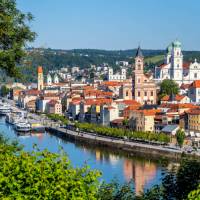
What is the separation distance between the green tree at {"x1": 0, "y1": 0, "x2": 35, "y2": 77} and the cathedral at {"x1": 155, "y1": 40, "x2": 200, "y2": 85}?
27726 millimetres

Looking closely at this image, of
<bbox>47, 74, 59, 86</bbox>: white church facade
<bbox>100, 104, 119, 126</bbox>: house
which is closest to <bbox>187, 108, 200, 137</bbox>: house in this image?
<bbox>100, 104, 119, 126</bbox>: house

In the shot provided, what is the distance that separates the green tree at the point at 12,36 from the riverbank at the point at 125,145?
420 inches

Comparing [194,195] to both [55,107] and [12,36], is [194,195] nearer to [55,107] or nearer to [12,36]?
[12,36]

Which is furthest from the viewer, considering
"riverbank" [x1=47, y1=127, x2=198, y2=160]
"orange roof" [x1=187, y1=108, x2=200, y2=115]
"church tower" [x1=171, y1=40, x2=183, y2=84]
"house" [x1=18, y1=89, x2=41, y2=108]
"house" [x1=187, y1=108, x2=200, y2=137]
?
"house" [x1=18, y1=89, x2=41, y2=108]

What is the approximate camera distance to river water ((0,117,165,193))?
11523 mm

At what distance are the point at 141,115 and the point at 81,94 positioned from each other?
468 inches

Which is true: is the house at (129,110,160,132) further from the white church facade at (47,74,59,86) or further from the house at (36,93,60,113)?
the white church facade at (47,74,59,86)

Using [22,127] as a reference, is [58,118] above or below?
above

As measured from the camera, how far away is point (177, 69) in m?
31.8

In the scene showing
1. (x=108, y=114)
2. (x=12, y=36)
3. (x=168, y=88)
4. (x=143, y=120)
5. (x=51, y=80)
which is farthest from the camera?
(x=51, y=80)

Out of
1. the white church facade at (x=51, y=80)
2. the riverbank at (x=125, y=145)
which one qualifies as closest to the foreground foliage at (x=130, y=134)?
the riverbank at (x=125, y=145)

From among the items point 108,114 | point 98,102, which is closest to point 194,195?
point 108,114

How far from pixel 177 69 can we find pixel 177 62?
0.46 m

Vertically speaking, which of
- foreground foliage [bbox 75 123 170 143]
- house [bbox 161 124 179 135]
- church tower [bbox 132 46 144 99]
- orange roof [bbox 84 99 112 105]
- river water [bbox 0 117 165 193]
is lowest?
river water [bbox 0 117 165 193]
